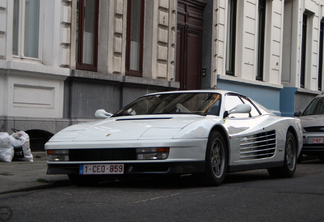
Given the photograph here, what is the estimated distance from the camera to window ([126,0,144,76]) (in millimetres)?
14938

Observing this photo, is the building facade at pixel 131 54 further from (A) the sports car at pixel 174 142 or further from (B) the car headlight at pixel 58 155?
(B) the car headlight at pixel 58 155

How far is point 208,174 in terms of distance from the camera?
6.65m

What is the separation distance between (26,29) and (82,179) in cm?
603

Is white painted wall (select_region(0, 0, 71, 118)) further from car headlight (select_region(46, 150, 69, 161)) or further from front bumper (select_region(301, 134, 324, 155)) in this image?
front bumper (select_region(301, 134, 324, 155))

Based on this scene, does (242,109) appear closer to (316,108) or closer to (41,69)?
(41,69)

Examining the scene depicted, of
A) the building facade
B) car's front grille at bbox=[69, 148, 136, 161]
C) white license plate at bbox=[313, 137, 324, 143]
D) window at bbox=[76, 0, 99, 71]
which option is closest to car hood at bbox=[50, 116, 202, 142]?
car's front grille at bbox=[69, 148, 136, 161]

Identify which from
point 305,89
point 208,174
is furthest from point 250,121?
point 305,89

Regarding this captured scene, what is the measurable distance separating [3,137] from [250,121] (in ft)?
14.9

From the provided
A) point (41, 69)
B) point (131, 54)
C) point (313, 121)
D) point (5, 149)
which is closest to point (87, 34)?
point (131, 54)

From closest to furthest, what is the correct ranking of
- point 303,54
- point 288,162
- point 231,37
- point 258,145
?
point 258,145, point 288,162, point 231,37, point 303,54

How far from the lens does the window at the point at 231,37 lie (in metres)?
19.6

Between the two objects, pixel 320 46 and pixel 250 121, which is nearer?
pixel 250 121

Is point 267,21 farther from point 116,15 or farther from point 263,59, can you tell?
point 116,15

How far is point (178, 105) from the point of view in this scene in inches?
305
